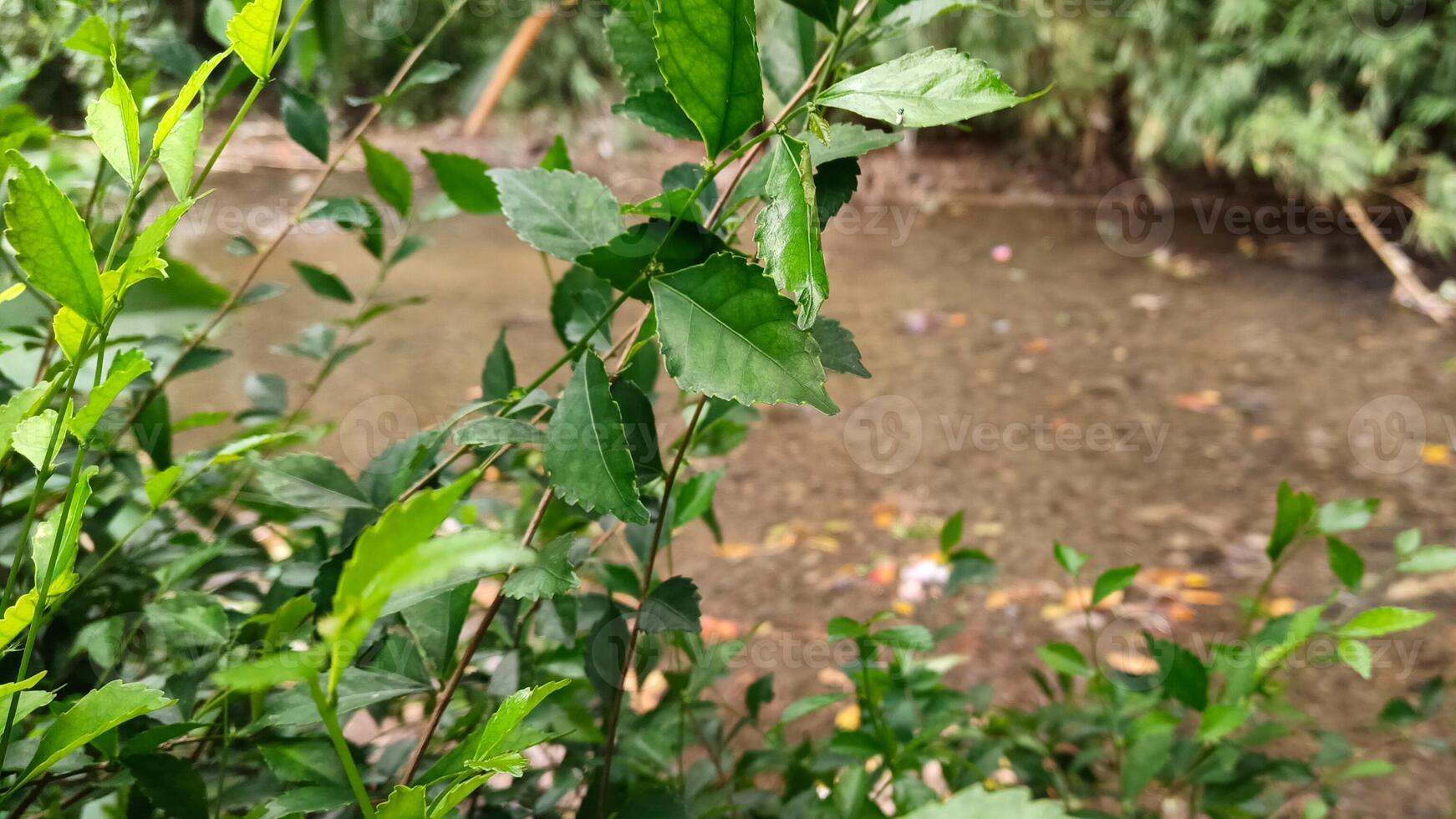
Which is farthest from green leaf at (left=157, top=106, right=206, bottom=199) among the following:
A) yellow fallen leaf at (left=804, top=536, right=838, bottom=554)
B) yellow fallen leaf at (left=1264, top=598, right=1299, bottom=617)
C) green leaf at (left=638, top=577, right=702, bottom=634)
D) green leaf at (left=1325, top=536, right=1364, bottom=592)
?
yellow fallen leaf at (left=1264, top=598, right=1299, bottom=617)

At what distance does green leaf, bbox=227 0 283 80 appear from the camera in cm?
33

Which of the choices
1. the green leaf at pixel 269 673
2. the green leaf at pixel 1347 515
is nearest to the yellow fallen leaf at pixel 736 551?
the green leaf at pixel 1347 515

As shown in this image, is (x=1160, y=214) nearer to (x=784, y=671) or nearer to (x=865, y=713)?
(x=784, y=671)

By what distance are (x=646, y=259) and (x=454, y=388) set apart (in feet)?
7.90

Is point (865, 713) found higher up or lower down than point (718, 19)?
lower down

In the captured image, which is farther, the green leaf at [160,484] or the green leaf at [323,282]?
the green leaf at [323,282]

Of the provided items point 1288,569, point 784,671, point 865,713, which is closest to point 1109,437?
point 1288,569

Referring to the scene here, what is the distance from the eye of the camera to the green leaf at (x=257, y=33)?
0.33 meters

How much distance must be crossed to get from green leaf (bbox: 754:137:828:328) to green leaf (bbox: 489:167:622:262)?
4.8 inches

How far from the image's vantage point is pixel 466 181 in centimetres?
53

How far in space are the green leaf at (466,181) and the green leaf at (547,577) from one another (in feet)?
0.75

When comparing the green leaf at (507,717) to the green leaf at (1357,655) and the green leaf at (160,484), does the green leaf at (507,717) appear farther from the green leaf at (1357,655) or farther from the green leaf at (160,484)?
the green leaf at (1357,655)

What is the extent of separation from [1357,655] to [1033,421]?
2026 millimetres

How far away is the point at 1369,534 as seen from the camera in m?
2.02
